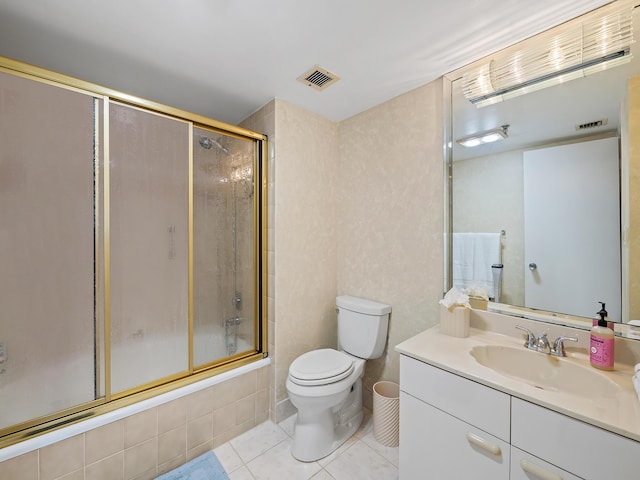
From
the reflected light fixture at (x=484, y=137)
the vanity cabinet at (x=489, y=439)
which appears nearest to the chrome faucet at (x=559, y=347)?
the vanity cabinet at (x=489, y=439)

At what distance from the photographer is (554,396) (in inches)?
34.1

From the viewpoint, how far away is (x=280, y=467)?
4.90 ft

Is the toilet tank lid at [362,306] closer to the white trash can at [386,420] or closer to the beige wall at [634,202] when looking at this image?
the white trash can at [386,420]

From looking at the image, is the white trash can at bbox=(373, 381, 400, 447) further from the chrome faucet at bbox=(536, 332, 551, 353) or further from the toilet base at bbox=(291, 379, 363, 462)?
the chrome faucet at bbox=(536, 332, 551, 353)

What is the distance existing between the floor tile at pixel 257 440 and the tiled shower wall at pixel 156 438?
41 millimetres

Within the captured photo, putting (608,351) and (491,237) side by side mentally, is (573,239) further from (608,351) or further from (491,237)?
(608,351)

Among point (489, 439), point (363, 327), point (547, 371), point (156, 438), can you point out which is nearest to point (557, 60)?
point (547, 371)

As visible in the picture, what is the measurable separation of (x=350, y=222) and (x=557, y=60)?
4.56 ft

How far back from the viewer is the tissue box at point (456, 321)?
135cm

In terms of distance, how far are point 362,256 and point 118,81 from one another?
192cm

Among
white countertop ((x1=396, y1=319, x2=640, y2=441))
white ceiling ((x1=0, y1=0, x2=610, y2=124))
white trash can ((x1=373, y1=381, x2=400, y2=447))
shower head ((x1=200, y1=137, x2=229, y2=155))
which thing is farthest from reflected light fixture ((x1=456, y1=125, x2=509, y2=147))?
white trash can ((x1=373, y1=381, x2=400, y2=447))

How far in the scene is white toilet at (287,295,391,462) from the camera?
152 centimetres

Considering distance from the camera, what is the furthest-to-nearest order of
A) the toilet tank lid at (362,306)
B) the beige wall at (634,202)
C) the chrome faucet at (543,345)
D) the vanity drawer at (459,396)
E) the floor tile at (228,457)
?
the toilet tank lid at (362,306) < the floor tile at (228,457) < the chrome faucet at (543,345) < the beige wall at (634,202) < the vanity drawer at (459,396)

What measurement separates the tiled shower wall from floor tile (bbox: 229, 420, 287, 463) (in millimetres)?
41
